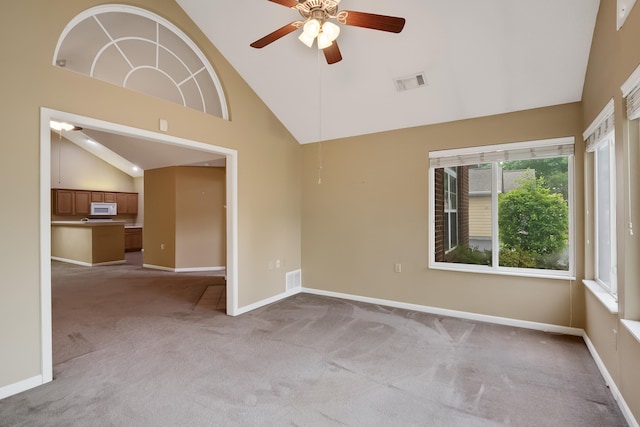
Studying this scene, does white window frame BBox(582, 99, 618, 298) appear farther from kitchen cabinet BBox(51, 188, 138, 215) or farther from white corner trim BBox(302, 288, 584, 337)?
kitchen cabinet BBox(51, 188, 138, 215)

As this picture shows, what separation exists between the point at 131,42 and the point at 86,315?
3.42 m

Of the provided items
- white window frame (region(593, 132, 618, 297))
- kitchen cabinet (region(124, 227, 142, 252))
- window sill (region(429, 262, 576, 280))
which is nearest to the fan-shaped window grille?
window sill (region(429, 262, 576, 280))

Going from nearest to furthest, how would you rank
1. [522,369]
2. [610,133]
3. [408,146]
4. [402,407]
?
[402,407] → [610,133] → [522,369] → [408,146]

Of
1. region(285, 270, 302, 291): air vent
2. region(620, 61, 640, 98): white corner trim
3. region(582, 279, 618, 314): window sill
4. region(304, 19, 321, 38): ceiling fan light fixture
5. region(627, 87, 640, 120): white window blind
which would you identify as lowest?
region(285, 270, 302, 291): air vent

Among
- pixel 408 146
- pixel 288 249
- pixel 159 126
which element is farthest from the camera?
pixel 288 249

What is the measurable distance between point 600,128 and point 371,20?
2227 millimetres

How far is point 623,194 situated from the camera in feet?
6.82

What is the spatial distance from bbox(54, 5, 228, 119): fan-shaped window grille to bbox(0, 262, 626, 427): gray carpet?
2.65m

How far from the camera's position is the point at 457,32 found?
2965mm

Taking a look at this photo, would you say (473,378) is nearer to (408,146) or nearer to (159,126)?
(408,146)

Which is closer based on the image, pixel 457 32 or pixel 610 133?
pixel 610 133

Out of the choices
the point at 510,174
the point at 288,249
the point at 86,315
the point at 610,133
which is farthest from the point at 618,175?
the point at 86,315

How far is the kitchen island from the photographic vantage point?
306 inches

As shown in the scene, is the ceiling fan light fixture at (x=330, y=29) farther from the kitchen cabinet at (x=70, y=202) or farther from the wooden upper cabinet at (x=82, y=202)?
the wooden upper cabinet at (x=82, y=202)
